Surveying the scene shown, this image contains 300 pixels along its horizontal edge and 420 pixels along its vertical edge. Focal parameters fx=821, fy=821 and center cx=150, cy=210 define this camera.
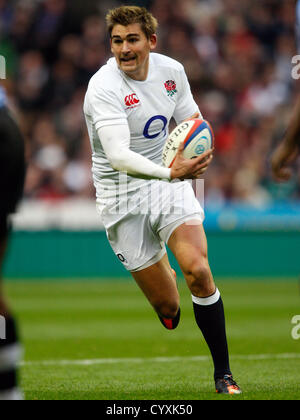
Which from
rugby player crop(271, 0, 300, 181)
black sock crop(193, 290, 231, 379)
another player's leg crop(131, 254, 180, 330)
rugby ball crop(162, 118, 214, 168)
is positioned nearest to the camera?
rugby player crop(271, 0, 300, 181)

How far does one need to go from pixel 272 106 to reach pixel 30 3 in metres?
6.46

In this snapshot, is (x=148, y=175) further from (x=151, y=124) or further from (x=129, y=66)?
(x=129, y=66)

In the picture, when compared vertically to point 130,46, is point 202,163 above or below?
below

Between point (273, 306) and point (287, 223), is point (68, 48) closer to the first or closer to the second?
point (287, 223)

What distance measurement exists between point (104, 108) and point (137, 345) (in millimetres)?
3822

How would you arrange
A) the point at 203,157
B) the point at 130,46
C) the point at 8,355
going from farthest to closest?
the point at 130,46 < the point at 203,157 < the point at 8,355

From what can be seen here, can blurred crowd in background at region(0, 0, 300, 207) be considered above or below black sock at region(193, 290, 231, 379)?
above

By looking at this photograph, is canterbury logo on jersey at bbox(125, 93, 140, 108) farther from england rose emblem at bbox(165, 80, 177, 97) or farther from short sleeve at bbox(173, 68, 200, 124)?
short sleeve at bbox(173, 68, 200, 124)

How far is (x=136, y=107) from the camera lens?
6.27 m

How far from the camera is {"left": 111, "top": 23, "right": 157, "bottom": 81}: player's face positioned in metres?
6.14

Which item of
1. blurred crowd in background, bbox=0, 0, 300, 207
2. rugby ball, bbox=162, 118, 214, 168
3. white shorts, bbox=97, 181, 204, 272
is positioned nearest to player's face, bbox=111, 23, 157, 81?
rugby ball, bbox=162, 118, 214, 168

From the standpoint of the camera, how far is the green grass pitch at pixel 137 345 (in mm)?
6176

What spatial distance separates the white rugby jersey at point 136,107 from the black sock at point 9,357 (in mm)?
2240

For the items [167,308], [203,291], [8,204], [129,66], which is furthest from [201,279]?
[8,204]
